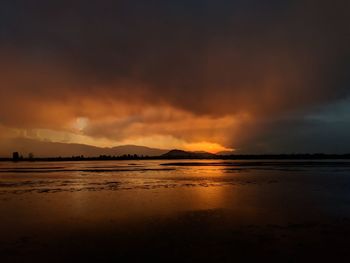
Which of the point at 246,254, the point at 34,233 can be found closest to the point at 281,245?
the point at 246,254

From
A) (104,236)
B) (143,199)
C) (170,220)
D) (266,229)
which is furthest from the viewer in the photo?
(143,199)

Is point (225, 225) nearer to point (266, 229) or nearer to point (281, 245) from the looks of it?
point (266, 229)

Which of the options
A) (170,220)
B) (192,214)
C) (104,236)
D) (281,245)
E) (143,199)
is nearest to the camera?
(281,245)

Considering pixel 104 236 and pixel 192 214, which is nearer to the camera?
pixel 104 236

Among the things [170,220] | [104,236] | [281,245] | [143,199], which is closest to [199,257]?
[281,245]

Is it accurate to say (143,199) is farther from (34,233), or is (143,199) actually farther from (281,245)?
(281,245)

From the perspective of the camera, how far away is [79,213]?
59.8 ft

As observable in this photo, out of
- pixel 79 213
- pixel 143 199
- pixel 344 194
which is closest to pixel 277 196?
pixel 344 194

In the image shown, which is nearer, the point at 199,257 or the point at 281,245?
the point at 199,257

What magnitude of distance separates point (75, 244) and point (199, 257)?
4186 millimetres

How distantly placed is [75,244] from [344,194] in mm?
19703

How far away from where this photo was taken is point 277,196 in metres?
24.5

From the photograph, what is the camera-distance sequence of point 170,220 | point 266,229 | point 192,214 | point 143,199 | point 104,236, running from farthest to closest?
point 143,199 → point 192,214 → point 170,220 → point 266,229 → point 104,236

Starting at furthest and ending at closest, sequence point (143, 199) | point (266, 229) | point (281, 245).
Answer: point (143, 199) → point (266, 229) → point (281, 245)
